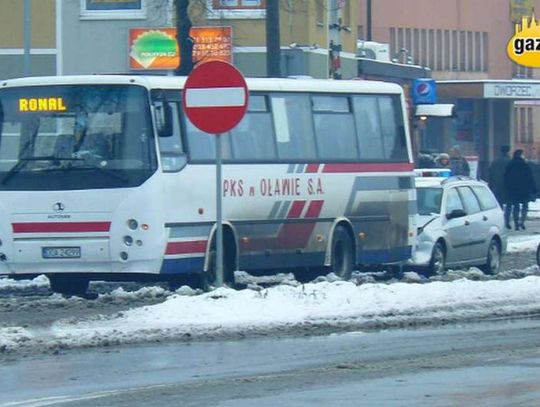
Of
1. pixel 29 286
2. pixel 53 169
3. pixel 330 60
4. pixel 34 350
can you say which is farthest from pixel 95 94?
pixel 330 60

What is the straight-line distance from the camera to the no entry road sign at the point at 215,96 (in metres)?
17.4

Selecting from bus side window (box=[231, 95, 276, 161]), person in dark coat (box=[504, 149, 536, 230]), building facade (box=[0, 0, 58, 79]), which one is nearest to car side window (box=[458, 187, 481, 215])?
bus side window (box=[231, 95, 276, 161])

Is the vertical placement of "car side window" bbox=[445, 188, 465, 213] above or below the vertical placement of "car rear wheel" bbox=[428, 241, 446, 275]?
above

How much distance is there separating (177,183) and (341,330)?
435 centimetres

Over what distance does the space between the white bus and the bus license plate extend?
12 millimetres

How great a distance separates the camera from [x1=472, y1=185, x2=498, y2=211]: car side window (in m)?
25.8

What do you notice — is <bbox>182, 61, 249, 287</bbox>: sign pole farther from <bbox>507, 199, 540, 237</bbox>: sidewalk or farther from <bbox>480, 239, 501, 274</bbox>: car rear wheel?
<bbox>507, 199, 540, 237</bbox>: sidewalk

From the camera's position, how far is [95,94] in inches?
766

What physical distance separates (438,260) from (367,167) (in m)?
2.12

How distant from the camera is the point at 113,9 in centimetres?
4522

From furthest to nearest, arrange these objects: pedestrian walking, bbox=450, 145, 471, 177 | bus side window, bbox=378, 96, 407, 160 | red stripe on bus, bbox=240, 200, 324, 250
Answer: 1. pedestrian walking, bbox=450, 145, 471, 177
2. bus side window, bbox=378, 96, 407, 160
3. red stripe on bus, bbox=240, 200, 324, 250

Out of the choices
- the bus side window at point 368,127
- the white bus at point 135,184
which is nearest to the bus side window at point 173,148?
the white bus at point 135,184

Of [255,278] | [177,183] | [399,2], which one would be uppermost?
[399,2]

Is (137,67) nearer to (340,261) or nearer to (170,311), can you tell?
(340,261)
